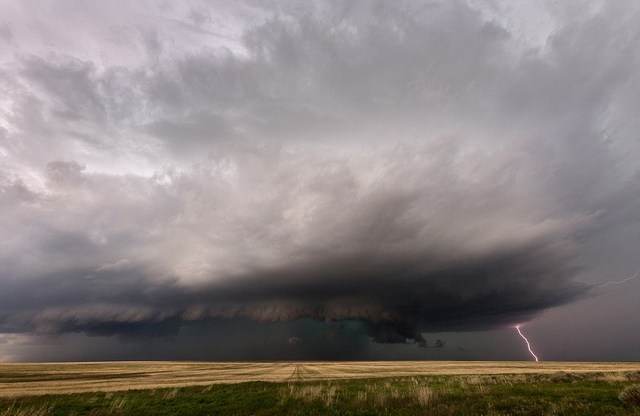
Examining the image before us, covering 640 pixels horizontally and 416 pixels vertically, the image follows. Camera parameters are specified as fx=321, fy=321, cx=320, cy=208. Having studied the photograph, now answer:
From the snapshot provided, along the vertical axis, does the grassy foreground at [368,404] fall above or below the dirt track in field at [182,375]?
below

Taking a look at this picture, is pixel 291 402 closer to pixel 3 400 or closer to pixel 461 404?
pixel 461 404

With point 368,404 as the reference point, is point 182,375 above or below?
above

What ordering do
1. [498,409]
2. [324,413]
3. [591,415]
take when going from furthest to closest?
[324,413]
[498,409]
[591,415]

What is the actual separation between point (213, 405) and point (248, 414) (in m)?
7.13

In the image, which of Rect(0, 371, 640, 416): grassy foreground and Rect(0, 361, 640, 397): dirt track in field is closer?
Rect(0, 371, 640, 416): grassy foreground

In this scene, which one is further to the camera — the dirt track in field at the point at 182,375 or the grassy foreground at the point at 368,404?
the dirt track in field at the point at 182,375

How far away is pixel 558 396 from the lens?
26.9m

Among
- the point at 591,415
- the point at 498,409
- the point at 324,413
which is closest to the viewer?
the point at 591,415

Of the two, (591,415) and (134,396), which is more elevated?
(134,396)

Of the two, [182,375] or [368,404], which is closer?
[368,404]

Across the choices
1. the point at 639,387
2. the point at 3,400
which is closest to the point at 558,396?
the point at 639,387

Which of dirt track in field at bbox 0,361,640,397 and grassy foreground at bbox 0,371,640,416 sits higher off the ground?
dirt track in field at bbox 0,361,640,397

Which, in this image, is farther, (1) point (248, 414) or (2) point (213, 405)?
(2) point (213, 405)

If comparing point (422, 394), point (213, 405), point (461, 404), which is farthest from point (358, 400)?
point (213, 405)
